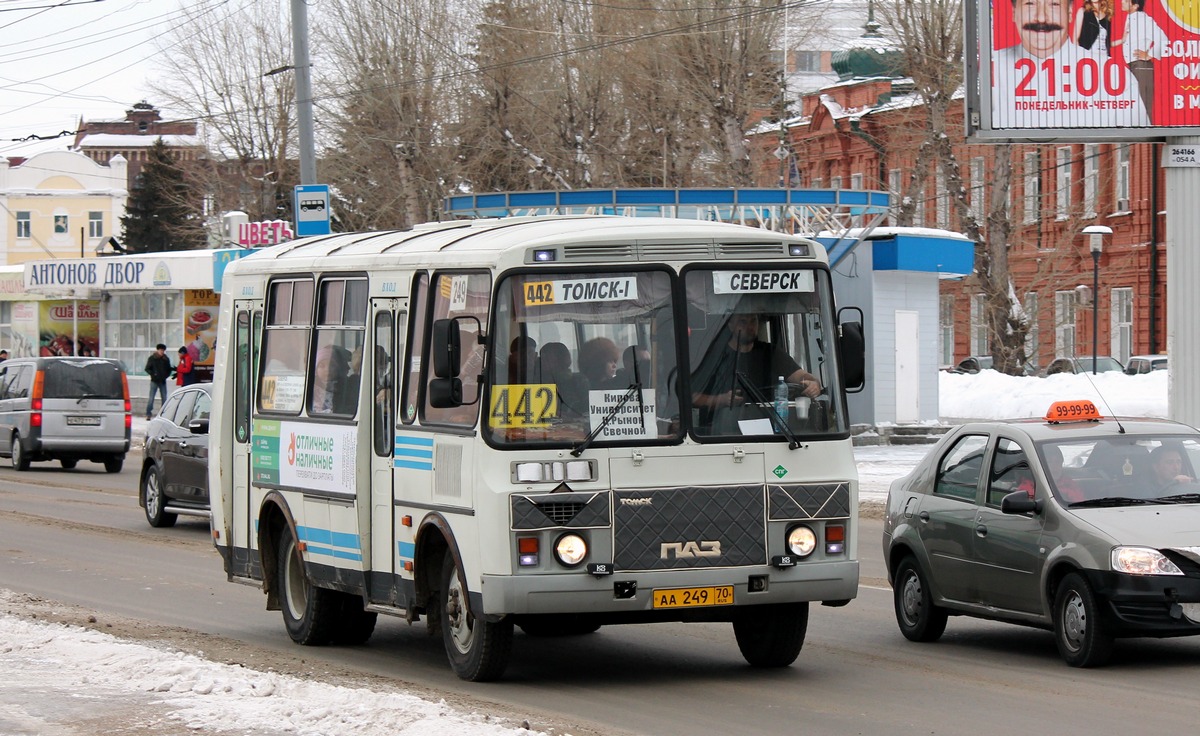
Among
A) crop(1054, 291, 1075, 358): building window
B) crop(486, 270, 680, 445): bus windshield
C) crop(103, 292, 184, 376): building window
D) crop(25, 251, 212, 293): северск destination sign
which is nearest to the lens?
crop(486, 270, 680, 445): bus windshield

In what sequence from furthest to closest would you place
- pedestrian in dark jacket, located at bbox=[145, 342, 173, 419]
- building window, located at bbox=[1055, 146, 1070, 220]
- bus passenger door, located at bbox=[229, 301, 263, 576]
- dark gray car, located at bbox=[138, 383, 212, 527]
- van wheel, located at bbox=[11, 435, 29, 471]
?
building window, located at bbox=[1055, 146, 1070, 220] < pedestrian in dark jacket, located at bbox=[145, 342, 173, 419] < van wheel, located at bbox=[11, 435, 29, 471] < dark gray car, located at bbox=[138, 383, 212, 527] < bus passenger door, located at bbox=[229, 301, 263, 576]

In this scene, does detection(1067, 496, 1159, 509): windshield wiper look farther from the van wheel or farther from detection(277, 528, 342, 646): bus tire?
the van wheel

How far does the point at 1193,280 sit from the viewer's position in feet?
73.4

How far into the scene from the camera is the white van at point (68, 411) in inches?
1195

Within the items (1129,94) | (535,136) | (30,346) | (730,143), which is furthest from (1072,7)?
(30,346)

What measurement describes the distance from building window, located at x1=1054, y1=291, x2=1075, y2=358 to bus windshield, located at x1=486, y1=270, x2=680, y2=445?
155ft

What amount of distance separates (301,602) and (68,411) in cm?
1956

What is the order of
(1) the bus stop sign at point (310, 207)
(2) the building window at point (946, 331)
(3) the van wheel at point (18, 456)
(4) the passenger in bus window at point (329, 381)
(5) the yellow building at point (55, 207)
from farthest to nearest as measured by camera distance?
1. (5) the yellow building at point (55, 207)
2. (2) the building window at point (946, 331)
3. (3) the van wheel at point (18, 456)
4. (1) the bus stop sign at point (310, 207)
5. (4) the passenger in bus window at point (329, 381)

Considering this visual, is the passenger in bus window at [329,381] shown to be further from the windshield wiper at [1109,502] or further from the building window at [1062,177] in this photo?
the building window at [1062,177]

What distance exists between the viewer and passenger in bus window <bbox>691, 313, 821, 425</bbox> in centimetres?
974

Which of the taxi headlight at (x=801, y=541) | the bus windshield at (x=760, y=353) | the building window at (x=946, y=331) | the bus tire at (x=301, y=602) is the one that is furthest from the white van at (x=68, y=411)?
the building window at (x=946, y=331)

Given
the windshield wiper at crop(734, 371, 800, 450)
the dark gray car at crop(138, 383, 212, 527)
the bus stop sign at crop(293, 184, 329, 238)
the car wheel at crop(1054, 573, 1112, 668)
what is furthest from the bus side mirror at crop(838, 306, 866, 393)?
the bus stop sign at crop(293, 184, 329, 238)

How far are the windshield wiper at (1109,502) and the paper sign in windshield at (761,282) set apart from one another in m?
1.97

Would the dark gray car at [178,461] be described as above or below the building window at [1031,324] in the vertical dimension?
below
